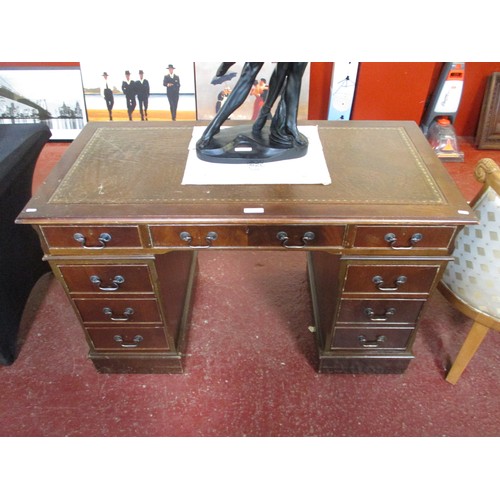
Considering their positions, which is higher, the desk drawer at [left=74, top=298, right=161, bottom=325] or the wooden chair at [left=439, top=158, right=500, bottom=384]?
the wooden chair at [left=439, top=158, right=500, bottom=384]

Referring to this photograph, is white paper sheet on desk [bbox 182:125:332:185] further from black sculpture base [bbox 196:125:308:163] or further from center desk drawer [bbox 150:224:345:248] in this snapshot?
center desk drawer [bbox 150:224:345:248]

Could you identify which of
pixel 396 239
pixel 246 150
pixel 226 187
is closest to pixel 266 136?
pixel 246 150

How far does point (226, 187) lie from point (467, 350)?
1178mm

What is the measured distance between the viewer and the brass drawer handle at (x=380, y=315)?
1637mm

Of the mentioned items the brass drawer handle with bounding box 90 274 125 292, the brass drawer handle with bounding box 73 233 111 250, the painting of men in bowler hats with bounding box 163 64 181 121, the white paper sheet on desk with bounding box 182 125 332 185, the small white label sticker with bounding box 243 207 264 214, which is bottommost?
the brass drawer handle with bounding box 90 274 125 292

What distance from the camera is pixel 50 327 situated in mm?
2102

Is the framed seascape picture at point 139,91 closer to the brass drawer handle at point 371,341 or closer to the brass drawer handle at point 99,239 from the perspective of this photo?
the brass drawer handle at point 99,239

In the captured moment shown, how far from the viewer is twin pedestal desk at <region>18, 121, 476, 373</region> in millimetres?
1363

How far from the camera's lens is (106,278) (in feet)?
5.07

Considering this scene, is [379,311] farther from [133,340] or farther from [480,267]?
[133,340]

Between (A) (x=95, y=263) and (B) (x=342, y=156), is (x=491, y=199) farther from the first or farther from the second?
(A) (x=95, y=263)

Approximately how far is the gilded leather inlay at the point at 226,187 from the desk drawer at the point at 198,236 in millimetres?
91

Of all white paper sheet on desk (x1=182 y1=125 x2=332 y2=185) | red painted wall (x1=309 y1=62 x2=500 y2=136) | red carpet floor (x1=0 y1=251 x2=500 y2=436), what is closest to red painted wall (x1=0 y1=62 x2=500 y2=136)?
red painted wall (x1=309 y1=62 x2=500 y2=136)

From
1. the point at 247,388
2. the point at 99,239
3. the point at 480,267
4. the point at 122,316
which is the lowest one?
the point at 247,388
